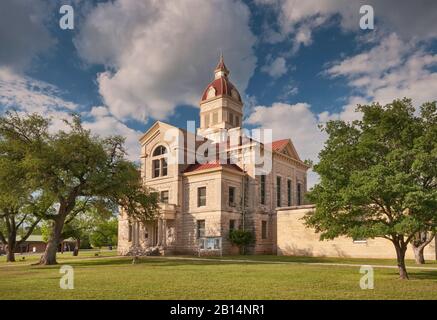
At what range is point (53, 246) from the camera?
99.4 feet

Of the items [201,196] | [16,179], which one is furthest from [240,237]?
[16,179]

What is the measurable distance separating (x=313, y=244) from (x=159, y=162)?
19087 millimetres

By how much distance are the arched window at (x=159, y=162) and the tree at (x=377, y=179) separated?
28.4 meters

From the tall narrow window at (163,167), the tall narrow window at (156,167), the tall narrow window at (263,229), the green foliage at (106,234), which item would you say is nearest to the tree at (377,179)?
the tall narrow window at (263,229)

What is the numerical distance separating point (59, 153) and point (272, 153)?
80.2ft

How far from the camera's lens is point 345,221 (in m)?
17.9

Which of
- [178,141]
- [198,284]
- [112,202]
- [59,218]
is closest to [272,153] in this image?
[178,141]

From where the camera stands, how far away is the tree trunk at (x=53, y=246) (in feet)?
97.5

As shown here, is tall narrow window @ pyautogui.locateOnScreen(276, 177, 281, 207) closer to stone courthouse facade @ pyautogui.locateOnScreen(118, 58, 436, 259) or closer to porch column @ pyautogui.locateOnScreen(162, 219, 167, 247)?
stone courthouse facade @ pyautogui.locateOnScreen(118, 58, 436, 259)

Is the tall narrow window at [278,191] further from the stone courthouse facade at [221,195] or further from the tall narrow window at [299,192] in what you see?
the tall narrow window at [299,192]

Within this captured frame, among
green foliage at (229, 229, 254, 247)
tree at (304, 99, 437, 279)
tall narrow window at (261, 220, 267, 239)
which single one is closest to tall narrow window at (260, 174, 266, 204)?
tall narrow window at (261, 220, 267, 239)

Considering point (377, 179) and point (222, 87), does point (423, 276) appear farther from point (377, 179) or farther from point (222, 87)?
point (222, 87)

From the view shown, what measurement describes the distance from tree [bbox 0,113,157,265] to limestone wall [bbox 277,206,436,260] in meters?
15.3
